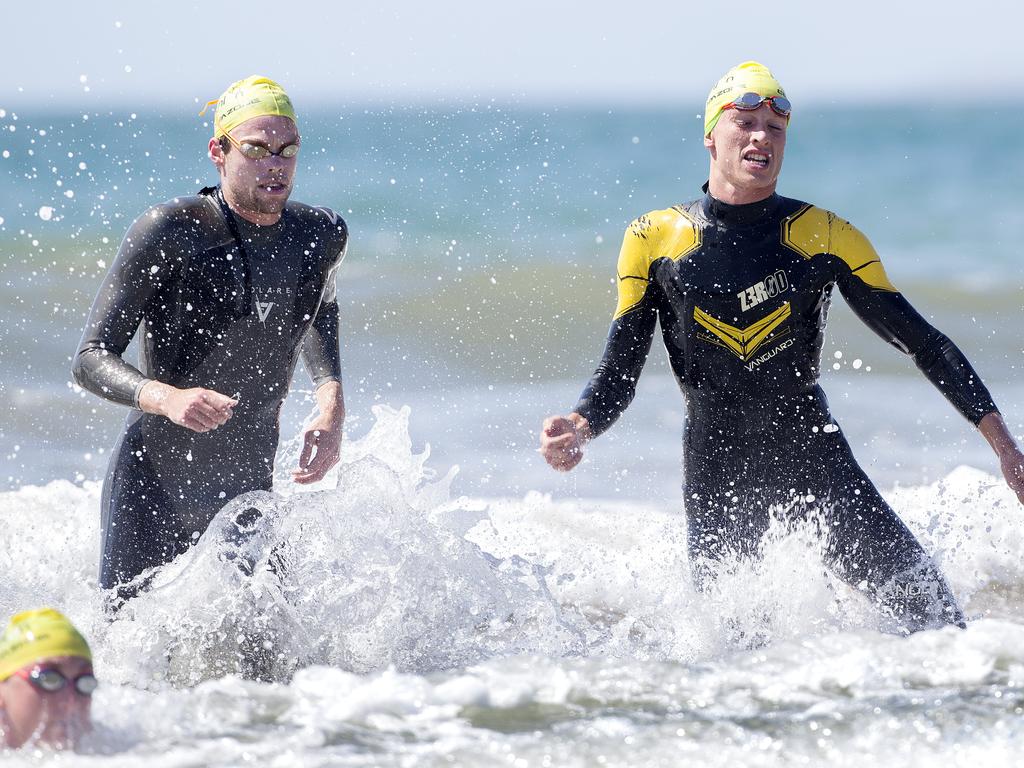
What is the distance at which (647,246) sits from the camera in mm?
4555

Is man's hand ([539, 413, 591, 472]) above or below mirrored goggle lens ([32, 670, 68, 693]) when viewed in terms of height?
above

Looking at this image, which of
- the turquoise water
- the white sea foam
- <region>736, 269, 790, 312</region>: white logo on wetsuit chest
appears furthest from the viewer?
the turquoise water

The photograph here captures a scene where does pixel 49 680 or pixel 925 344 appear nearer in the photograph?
pixel 49 680

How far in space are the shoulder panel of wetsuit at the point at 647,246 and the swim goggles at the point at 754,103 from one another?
382mm

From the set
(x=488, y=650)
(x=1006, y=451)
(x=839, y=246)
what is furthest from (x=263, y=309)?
(x=1006, y=451)

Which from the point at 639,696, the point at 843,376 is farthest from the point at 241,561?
the point at 843,376

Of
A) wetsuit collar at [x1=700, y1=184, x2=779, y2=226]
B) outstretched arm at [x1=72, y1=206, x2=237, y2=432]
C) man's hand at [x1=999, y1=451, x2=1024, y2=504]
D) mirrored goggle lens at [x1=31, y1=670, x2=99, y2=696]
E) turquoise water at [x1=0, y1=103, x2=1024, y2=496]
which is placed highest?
turquoise water at [x1=0, y1=103, x2=1024, y2=496]

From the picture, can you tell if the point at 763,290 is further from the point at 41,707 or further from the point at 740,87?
the point at 41,707

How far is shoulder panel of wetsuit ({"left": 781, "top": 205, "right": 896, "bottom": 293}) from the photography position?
14.6ft

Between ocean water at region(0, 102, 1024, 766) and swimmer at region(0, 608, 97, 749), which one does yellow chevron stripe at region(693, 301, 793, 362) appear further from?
swimmer at region(0, 608, 97, 749)

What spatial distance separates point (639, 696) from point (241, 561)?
1.34 metres

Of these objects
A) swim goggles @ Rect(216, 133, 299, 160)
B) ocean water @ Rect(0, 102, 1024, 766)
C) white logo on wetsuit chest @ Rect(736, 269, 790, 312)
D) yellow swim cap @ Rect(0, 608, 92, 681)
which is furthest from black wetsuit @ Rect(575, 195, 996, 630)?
yellow swim cap @ Rect(0, 608, 92, 681)

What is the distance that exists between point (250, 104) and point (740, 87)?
1546 millimetres

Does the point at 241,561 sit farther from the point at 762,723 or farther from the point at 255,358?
the point at 762,723
